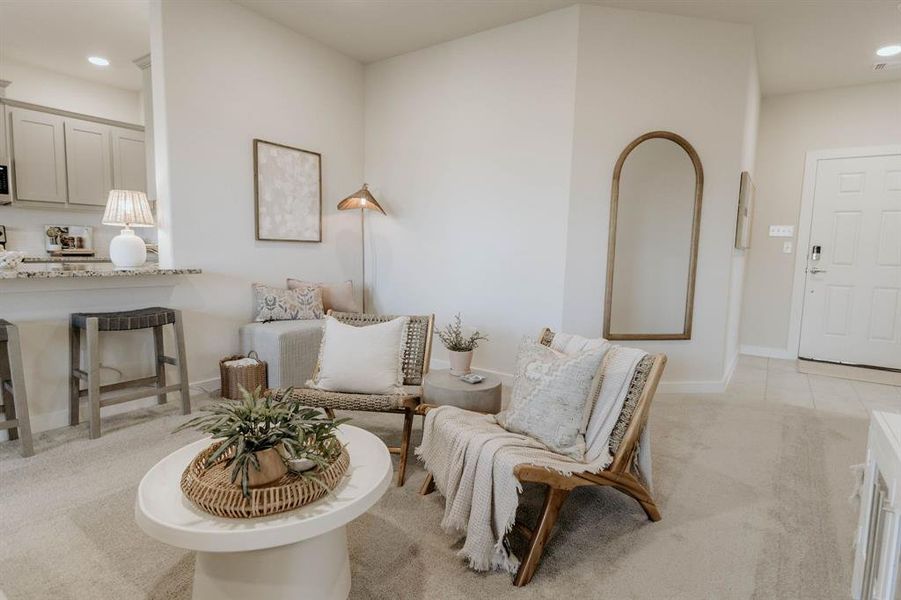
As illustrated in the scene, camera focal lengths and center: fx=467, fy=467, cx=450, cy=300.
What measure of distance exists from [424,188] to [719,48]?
99.2 inches

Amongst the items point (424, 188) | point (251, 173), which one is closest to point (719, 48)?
point (424, 188)

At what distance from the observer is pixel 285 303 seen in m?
3.70

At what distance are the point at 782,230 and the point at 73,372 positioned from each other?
6237 millimetres

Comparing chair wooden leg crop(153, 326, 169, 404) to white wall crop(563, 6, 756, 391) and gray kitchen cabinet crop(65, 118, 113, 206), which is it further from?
white wall crop(563, 6, 756, 391)

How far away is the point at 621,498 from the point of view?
217 centimetres

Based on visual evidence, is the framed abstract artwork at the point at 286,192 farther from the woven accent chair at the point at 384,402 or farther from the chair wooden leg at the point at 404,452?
the chair wooden leg at the point at 404,452

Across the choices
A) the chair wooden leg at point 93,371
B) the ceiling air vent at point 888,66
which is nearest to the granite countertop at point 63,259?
the chair wooden leg at point 93,371

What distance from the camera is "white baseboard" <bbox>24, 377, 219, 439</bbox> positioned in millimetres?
2730

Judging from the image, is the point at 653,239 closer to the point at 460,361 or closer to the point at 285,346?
the point at 460,361

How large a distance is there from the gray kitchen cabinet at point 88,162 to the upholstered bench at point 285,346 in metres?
2.66

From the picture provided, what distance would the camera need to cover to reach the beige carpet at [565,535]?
61.6 inches

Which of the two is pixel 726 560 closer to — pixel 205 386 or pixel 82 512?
pixel 82 512

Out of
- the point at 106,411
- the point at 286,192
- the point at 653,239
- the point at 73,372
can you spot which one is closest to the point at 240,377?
the point at 106,411

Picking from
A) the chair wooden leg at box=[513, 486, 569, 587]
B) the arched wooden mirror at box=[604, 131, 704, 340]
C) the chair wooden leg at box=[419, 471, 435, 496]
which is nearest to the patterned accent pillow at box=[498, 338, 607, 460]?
the chair wooden leg at box=[513, 486, 569, 587]
